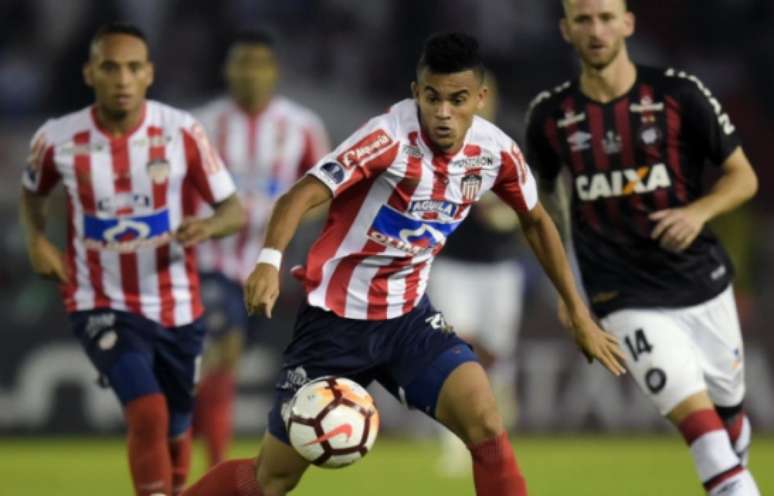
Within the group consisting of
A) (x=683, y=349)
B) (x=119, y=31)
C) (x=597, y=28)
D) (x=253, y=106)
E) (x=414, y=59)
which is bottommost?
(x=683, y=349)

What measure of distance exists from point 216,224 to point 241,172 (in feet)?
8.09

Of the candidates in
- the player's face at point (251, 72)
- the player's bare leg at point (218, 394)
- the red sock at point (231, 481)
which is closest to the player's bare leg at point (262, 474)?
the red sock at point (231, 481)

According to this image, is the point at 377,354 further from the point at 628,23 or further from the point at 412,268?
the point at 628,23

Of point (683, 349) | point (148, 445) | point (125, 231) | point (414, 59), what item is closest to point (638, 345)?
point (683, 349)

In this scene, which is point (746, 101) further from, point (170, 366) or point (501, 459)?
point (501, 459)

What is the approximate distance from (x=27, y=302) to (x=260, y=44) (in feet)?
10.7

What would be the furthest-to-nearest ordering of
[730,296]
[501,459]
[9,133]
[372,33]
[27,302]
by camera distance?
[372,33]
[9,133]
[27,302]
[730,296]
[501,459]

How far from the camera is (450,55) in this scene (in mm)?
5410

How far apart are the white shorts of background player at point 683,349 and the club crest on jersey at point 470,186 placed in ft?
3.51

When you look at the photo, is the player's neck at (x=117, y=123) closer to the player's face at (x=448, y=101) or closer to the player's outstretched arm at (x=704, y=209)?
the player's face at (x=448, y=101)

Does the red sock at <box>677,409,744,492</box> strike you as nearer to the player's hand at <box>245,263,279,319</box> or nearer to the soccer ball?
the soccer ball

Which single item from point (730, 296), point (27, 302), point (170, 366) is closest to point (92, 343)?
point (170, 366)

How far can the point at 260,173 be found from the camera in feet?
30.5

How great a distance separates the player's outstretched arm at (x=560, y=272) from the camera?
224 inches
